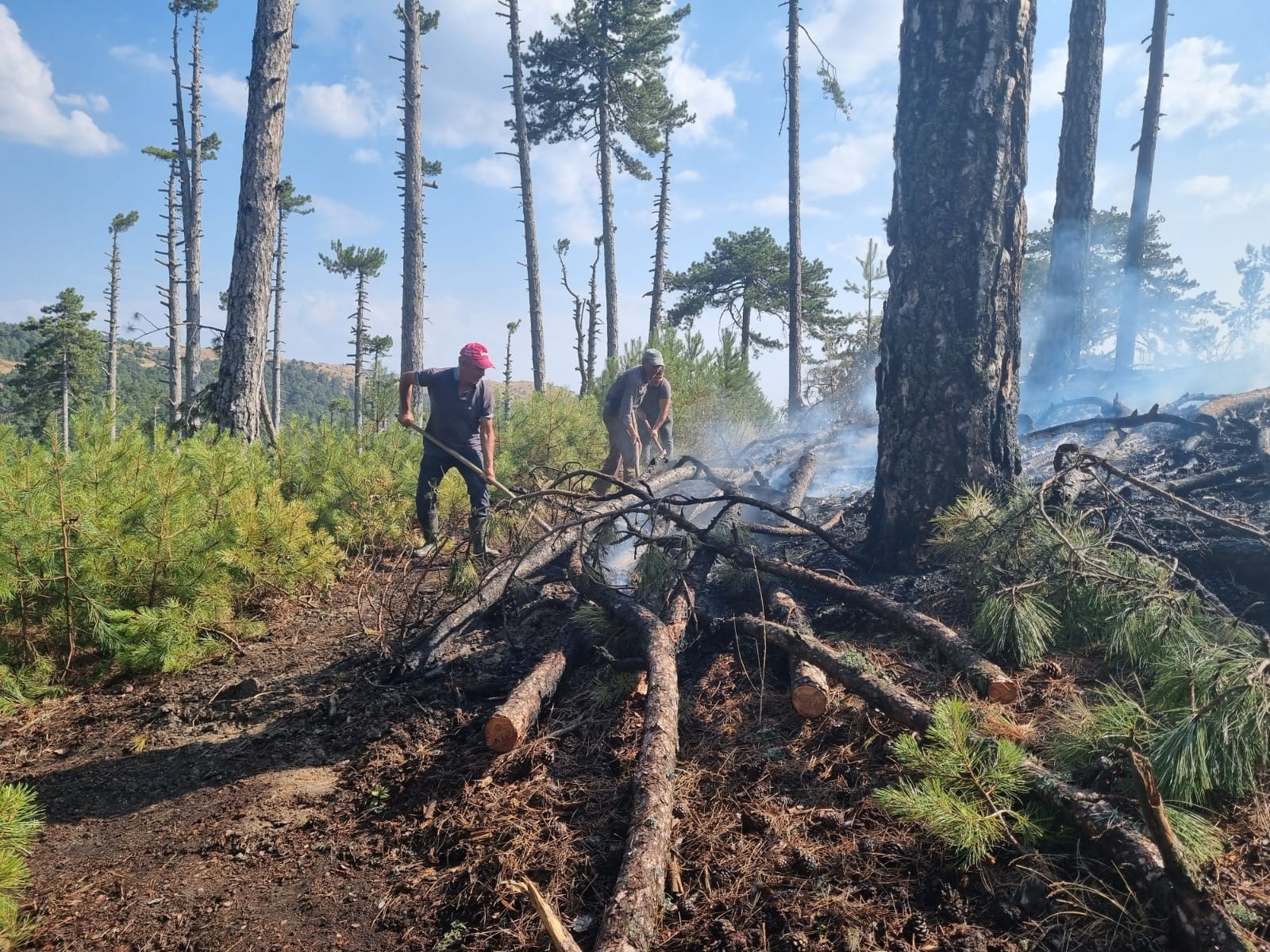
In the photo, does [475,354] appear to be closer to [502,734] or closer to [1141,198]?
[502,734]

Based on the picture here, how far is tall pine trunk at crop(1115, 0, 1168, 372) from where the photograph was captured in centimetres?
1327

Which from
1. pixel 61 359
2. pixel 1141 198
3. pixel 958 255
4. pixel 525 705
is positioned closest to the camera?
pixel 525 705

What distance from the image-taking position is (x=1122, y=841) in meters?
1.80

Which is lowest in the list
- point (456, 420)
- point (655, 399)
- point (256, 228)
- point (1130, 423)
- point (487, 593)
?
point (487, 593)

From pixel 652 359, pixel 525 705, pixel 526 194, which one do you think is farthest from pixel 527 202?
pixel 525 705

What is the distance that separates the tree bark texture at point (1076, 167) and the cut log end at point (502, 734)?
11.2m

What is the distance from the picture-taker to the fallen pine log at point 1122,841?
155 centimetres

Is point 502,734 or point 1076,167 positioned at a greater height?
point 1076,167

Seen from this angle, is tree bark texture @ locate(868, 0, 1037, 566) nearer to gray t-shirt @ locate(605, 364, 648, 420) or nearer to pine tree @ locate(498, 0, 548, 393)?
gray t-shirt @ locate(605, 364, 648, 420)

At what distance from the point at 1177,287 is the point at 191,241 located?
39.3m

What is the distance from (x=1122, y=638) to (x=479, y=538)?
3.22 meters

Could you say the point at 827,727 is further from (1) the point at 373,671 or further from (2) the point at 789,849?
(1) the point at 373,671

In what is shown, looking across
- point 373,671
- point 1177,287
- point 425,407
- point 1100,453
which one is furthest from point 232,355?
point 1177,287

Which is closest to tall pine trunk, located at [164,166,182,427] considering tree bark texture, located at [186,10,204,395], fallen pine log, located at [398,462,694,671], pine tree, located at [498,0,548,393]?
tree bark texture, located at [186,10,204,395]
